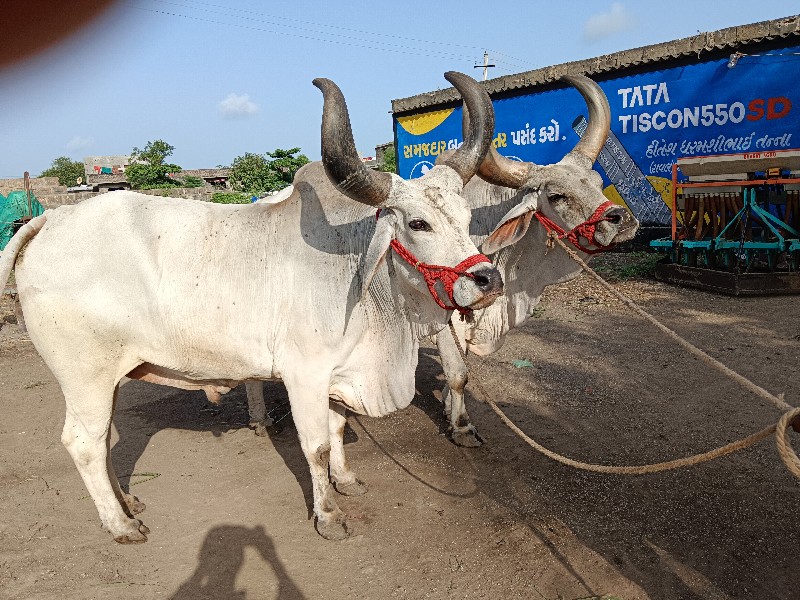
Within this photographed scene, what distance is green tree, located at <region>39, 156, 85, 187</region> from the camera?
41.5 meters

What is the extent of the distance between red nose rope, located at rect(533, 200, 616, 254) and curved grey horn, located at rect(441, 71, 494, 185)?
2.77ft

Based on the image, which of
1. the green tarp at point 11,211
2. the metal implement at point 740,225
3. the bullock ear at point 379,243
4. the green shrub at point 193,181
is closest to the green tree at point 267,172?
the green shrub at point 193,181

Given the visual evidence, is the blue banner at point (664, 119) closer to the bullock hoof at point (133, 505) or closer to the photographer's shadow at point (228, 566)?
the photographer's shadow at point (228, 566)

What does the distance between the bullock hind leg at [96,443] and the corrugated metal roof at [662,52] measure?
33.7ft

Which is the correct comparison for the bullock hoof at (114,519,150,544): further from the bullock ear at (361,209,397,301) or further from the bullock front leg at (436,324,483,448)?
the bullock front leg at (436,324,483,448)

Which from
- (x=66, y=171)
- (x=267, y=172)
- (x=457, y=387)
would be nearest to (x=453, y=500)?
(x=457, y=387)

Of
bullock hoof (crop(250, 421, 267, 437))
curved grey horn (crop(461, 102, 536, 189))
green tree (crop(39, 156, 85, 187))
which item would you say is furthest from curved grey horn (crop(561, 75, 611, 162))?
green tree (crop(39, 156, 85, 187))

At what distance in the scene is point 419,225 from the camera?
322 cm

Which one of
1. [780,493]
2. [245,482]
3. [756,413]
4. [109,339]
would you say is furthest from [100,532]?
[756,413]

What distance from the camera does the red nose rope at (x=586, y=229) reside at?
Answer: 161 inches

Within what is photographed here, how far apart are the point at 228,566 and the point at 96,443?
3.38 feet

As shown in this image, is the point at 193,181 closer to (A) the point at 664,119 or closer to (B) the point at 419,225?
(A) the point at 664,119

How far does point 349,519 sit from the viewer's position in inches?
153

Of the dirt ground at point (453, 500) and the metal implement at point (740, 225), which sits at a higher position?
the metal implement at point (740, 225)
